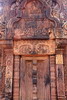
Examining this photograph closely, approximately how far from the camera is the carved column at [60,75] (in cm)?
714

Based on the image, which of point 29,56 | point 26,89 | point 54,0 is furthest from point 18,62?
point 54,0

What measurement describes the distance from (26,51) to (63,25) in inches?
69.2

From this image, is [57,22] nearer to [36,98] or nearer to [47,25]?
[47,25]

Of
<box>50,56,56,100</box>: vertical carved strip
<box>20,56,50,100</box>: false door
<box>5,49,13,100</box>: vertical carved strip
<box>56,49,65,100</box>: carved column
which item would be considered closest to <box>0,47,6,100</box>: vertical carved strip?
<box>5,49,13,100</box>: vertical carved strip

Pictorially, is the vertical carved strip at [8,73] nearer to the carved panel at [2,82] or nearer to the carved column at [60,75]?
the carved panel at [2,82]

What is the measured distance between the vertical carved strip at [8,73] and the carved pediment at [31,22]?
0.70 m

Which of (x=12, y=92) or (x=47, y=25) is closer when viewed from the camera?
(x=12, y=92)

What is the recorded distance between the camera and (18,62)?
7574 mm

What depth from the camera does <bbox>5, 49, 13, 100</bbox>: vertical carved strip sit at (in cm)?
720

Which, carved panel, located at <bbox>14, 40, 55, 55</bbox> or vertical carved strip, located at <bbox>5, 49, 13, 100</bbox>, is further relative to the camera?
carved panel, located at <bbox>14, 40, 55, 55</bbox>

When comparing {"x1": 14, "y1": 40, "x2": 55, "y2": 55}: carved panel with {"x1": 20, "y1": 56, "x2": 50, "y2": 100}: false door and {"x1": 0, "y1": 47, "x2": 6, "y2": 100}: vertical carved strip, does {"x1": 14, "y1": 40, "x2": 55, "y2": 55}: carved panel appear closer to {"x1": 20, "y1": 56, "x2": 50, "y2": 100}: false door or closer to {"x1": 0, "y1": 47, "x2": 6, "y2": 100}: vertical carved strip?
{"x1": 20, "y1": 56, "x2": 50, "y2": 100}: false door

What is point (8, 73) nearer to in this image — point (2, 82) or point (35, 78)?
point (2, 82)

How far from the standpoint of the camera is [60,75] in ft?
24.1

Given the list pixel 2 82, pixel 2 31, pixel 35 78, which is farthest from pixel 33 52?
pixel 2 82
